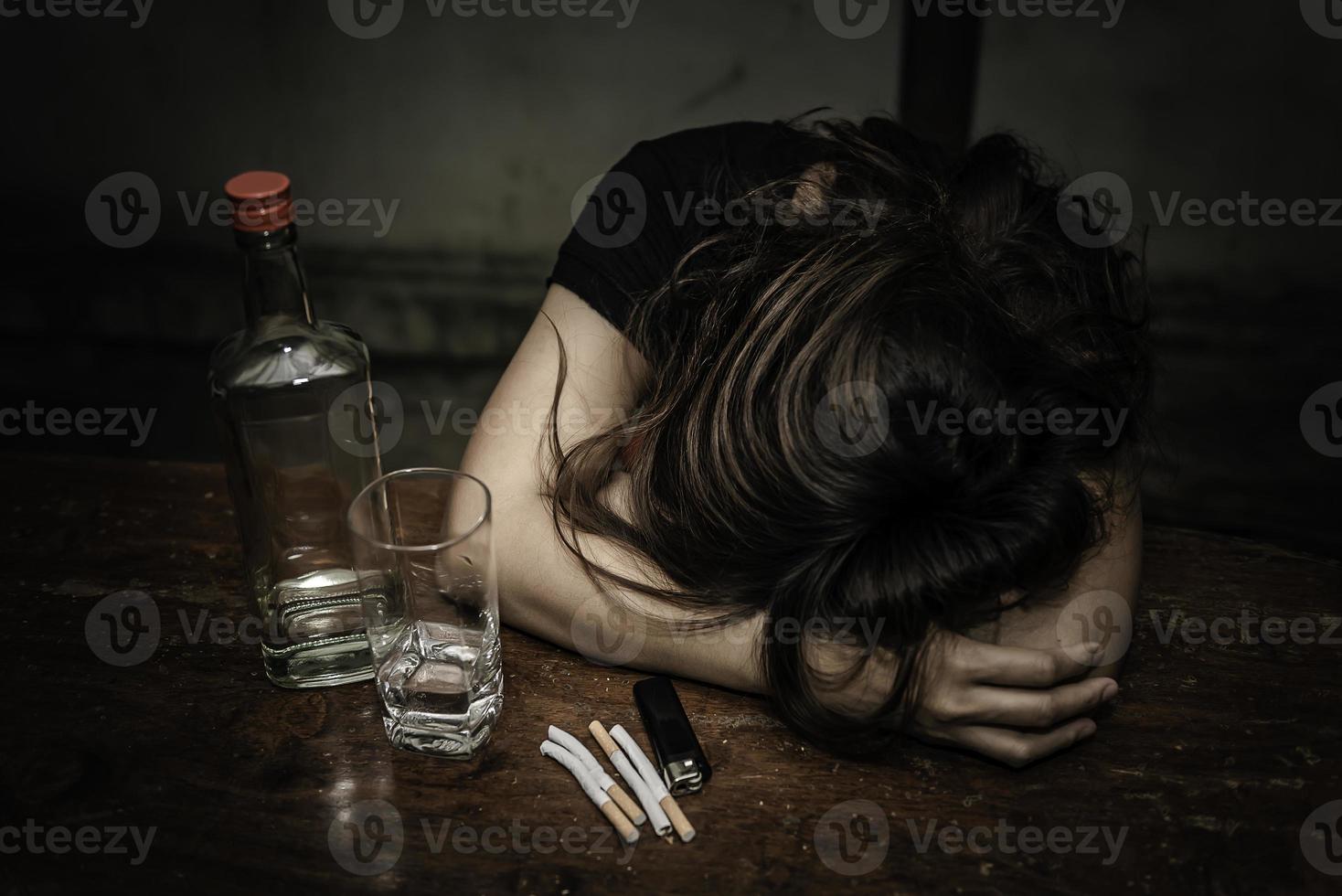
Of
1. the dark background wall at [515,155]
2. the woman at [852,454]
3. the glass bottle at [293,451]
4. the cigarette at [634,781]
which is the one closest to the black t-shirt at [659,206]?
the woman at [852,454]

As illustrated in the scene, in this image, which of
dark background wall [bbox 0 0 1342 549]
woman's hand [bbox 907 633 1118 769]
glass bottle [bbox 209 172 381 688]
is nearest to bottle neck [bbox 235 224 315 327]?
glass bottle [bbox 209 172 381 688]

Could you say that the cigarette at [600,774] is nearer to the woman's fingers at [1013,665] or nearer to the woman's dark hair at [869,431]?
the woman's dark hair at [869,431]

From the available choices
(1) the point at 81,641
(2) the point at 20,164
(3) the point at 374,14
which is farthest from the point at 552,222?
(1) the point at 81,641

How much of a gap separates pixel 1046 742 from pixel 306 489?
61 centimetres

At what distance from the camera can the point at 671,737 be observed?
779 mm

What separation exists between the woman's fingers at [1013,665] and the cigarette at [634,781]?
0.25 metres

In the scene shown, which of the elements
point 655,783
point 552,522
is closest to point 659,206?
point 552,522

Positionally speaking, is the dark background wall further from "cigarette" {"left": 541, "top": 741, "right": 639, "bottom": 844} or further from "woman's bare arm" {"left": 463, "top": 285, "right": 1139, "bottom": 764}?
"cigarette" {"left": 541, "top": 741, "right": 639, "bottom": 844}

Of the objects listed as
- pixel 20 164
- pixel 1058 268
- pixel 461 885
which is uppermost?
pixel 1058 268

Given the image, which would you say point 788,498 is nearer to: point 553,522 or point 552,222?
point 553,522

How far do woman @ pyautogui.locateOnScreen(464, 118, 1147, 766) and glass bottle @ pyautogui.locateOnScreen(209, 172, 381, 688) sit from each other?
0.14 metres

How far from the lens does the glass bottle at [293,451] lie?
730 millimetres

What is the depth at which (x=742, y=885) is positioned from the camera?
2.23 feet

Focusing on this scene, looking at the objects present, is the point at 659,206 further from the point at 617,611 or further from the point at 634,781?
the point at 634,781
